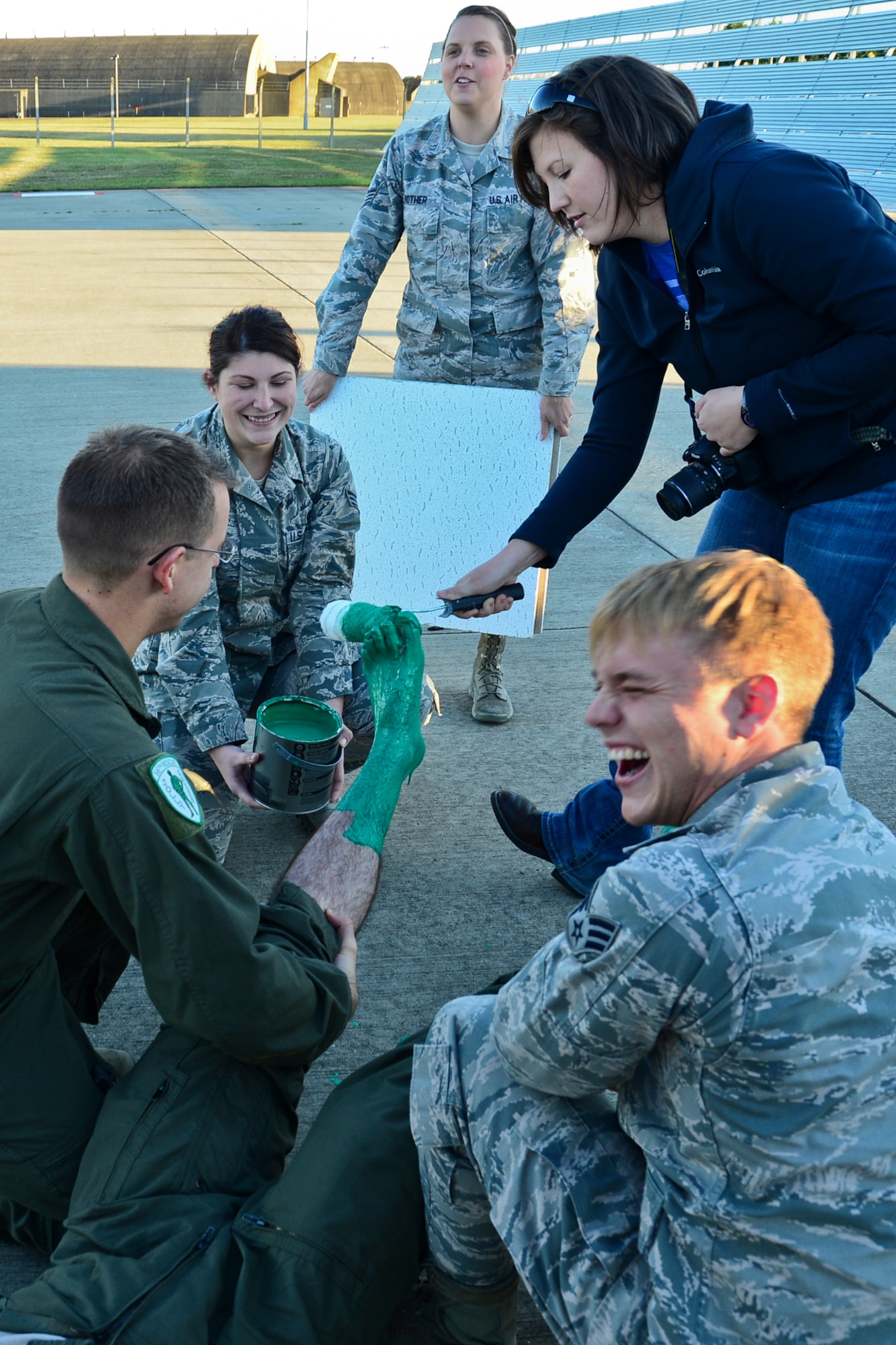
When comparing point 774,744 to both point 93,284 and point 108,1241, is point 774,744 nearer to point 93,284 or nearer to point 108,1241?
point 108,1241

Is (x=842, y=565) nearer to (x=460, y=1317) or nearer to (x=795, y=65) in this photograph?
(x=460, y=1317)

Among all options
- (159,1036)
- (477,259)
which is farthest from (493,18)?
(159,1036)

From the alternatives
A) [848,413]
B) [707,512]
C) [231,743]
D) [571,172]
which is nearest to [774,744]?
[848,413]

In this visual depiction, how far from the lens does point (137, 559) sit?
2002mm

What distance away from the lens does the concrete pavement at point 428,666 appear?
2.71 m

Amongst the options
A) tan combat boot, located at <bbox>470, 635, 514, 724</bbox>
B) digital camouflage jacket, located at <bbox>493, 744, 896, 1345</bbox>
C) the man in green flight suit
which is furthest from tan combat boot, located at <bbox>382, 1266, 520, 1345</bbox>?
tan combat boot, located at <bbox>470, 635, 514, 724</bbox>

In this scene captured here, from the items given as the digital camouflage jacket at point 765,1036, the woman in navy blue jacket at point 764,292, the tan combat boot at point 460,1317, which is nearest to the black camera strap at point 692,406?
the woman in navy blue jacket at point 764,292

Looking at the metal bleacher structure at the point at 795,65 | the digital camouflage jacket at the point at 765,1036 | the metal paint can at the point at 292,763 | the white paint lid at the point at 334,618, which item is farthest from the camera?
the metal bleacher structure at the point at 795,65

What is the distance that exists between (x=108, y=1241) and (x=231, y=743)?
1362 millimetres

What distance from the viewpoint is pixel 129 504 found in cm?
200

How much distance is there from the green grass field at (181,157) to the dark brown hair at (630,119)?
2023 cm

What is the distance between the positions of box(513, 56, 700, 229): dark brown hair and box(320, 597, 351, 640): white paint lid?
1207 millimetres

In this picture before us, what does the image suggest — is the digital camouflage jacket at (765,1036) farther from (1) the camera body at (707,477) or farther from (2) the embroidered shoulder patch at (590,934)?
(1) the camera body at (707,477)

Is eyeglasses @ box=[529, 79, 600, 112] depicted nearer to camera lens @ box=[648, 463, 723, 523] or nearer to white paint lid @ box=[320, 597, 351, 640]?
camera lens @ box=[648, 463, 723, 523]
